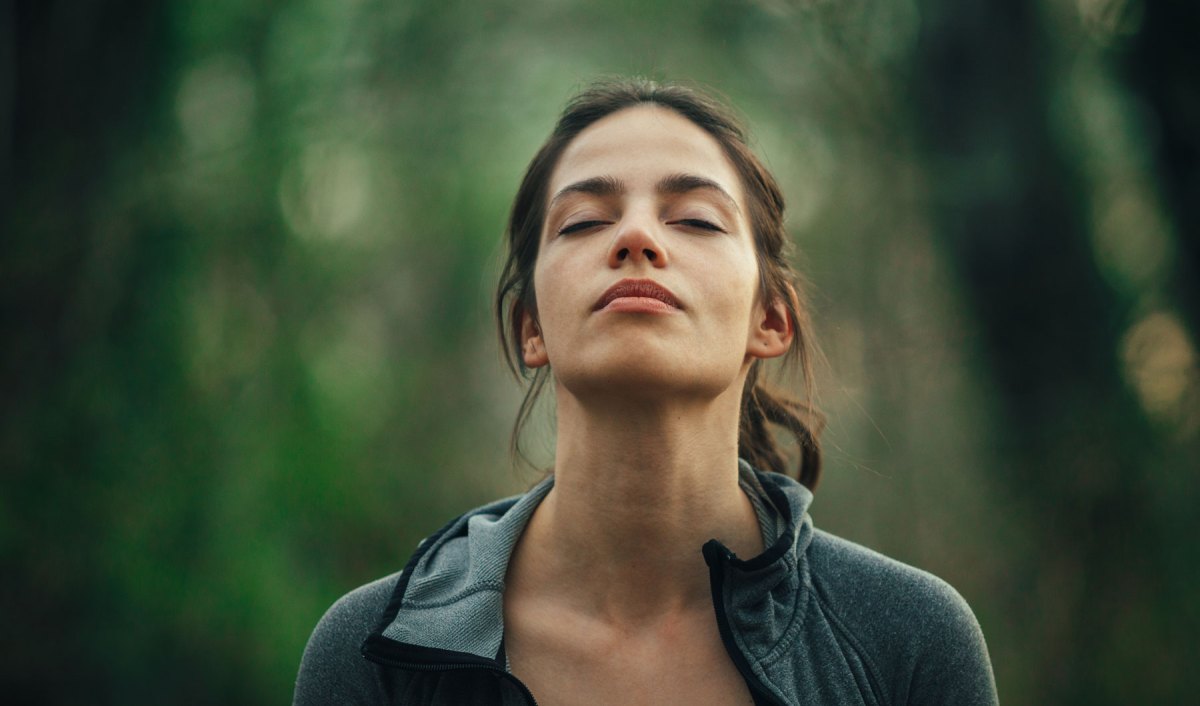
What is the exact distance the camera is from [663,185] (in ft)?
6.91

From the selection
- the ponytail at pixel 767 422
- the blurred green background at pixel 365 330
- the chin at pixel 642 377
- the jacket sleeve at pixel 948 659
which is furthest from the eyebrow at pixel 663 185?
the blurred green background at pixel 365 330

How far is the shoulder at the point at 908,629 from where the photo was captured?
189 centimetres

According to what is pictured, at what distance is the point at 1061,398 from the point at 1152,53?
5.70ft

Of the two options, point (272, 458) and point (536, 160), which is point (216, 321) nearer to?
point (272, 458)

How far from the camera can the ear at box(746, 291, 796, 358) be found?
89.1 inches

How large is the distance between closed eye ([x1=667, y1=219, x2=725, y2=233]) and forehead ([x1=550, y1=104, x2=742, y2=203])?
10cm

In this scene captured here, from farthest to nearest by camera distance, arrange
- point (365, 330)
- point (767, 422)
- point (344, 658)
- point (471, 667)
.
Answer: point (365, 330) → point (767, 422) → point (344, 658) → point (471, 667)

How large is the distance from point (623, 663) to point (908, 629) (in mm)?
552

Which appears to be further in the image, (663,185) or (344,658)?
(663,185)

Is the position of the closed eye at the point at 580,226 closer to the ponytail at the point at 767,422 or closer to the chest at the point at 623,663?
the ponytail at the point at 767,422

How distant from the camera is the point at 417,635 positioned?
6.05ft

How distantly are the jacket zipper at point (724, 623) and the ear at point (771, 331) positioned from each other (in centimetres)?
51

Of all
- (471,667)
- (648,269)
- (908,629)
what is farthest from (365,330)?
(908,629)

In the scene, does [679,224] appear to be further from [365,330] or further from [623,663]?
[365,330]
